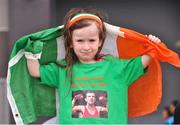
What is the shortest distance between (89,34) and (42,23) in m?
2.98

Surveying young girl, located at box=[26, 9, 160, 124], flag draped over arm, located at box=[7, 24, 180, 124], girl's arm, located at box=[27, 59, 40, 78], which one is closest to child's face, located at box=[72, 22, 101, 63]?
young girl, located at box=[26, 9, 160, 124]

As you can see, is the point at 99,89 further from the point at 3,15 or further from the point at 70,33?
the point at 3,15

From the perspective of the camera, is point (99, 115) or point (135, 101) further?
point (135, 101)

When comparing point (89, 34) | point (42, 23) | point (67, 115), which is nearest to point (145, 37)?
point (89, 34)

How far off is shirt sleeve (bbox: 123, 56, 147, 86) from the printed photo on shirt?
0.22 metres

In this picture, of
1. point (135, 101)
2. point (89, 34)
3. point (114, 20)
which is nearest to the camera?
point (89, 34)

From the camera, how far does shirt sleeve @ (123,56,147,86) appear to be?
11.9 ft

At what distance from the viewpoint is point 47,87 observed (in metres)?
3.80

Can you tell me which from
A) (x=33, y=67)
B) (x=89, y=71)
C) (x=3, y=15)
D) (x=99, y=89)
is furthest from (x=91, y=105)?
(x=3, y=15)

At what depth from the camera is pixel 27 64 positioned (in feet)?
12.3

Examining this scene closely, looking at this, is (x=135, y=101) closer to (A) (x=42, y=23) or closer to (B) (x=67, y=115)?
(B) (x=67, y=115)

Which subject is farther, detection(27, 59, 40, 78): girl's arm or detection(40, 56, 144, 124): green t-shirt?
detection(27, 59, 40, 78): girl's arm

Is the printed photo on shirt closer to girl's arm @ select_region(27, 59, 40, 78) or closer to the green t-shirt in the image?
the green t-shirt

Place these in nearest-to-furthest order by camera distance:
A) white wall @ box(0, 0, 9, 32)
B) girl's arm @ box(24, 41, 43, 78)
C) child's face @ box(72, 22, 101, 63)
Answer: child's face @ box(72, 22, 101, 63)
girl's arm @ box(24, 41, 43, 78)
white wall @ box(0, 0, 9, 32)
